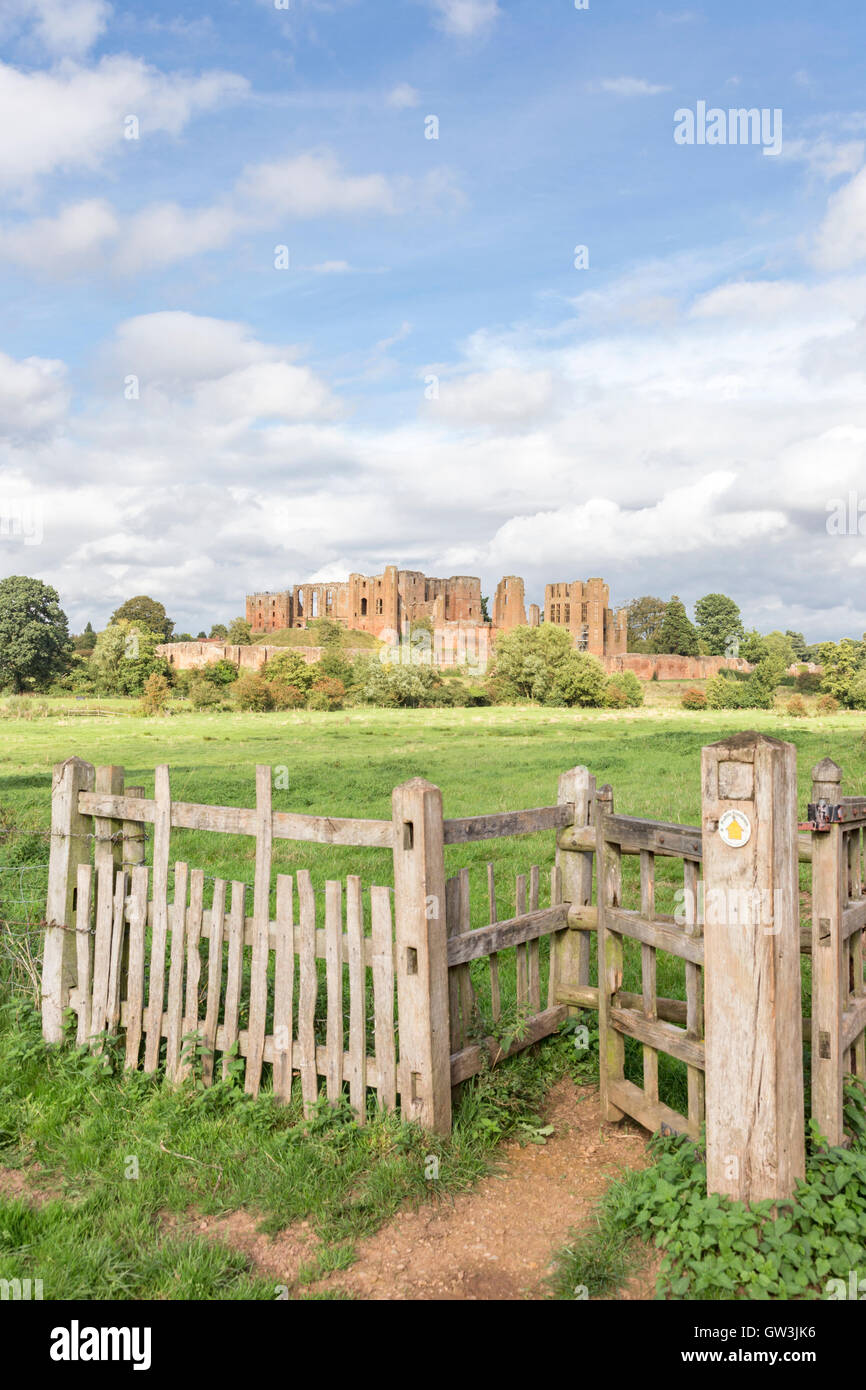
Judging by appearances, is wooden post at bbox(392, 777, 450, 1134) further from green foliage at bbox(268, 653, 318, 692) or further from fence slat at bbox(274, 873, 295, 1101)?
green foliage at bbox(268, 653, 318, 692)

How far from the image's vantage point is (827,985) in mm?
3846

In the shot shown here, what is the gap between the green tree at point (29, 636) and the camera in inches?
2822

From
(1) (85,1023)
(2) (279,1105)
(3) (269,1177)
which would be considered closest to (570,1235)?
(3) (269,1177)

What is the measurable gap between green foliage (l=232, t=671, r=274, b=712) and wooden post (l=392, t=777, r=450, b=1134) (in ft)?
189

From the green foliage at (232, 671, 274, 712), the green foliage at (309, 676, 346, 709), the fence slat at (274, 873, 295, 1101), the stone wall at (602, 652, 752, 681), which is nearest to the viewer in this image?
the fence slat at (274, 873, 295, 1101)

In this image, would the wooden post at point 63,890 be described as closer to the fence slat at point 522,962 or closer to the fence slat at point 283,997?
the fence slat at point 283,997

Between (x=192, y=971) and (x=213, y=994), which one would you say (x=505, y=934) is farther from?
(x=192, y=971)

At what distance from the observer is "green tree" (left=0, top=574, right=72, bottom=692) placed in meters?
71.7

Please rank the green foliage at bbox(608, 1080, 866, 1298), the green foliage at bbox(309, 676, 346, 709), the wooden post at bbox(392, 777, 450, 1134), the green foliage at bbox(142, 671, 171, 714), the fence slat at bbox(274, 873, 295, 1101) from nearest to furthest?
the green foliage at bbox(608, 1080, 866, 1298) < the wooden post at bbox(392, 777, 450, 1134) < the fence slat at bbox(274, 873, 295, 1101) < the green foliage at bbox(142, 671, 171, 714) < the green foliage at bbox(309, 676, 346, 709)

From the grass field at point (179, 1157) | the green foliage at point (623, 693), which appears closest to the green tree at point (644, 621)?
the green foliage at point (623, 693)

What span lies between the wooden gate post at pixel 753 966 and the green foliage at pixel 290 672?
2703 inches

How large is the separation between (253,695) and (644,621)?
84.7 metres

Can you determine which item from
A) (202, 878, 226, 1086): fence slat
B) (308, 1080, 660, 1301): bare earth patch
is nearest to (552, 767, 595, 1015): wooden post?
(308, 1080, 660, 1301): bare earth patch

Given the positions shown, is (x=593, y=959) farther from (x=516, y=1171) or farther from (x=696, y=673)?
(x=696, y=673)
